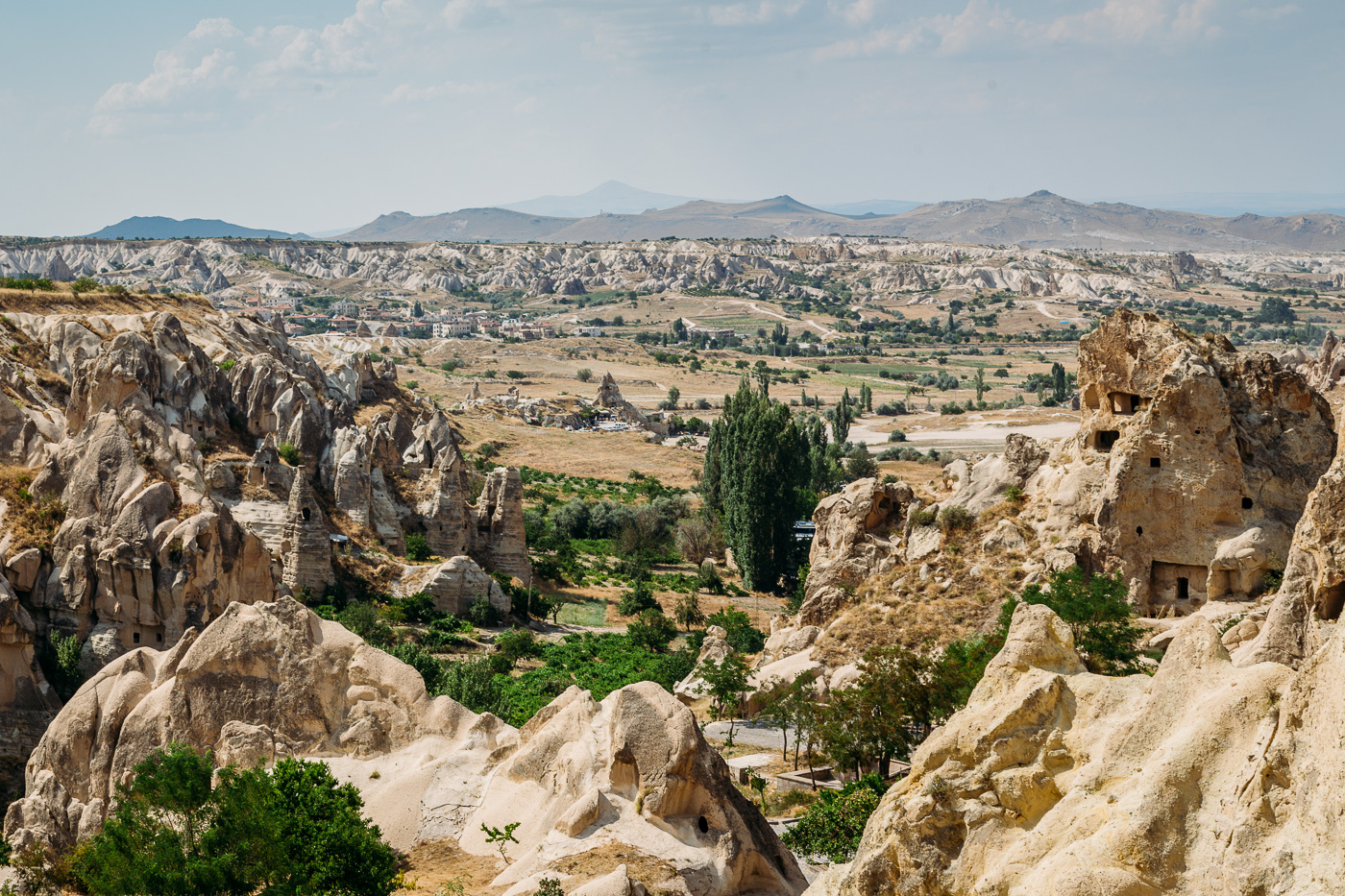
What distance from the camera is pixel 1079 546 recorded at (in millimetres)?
34219

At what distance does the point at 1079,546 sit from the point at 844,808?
15.3m

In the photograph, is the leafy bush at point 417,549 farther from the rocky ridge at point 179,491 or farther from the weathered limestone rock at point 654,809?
the weathered limestone rock at point 654,809

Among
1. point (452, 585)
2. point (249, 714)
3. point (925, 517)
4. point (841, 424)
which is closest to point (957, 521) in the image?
point (925, 517)

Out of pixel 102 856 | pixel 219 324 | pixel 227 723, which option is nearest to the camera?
pixel 102 856

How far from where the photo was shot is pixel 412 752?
2064cm

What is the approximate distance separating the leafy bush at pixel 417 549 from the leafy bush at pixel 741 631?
39.2 ft

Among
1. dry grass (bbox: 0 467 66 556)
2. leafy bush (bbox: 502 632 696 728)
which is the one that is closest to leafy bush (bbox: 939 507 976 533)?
leafy bush (bbox: 502 632 696 728)

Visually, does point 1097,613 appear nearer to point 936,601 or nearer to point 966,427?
point 936,601

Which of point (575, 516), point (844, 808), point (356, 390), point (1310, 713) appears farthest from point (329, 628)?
point (356, 390)

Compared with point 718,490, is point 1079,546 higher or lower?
higher

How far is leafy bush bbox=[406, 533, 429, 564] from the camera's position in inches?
2023

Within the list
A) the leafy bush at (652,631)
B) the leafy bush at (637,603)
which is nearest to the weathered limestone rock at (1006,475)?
the leafy bush at (652,631)

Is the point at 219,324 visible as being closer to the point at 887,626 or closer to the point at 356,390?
the point at 356,390

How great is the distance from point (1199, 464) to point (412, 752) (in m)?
22.3
